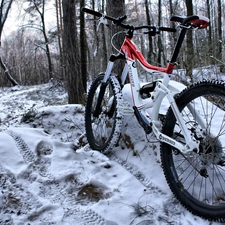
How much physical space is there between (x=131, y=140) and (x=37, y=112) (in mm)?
1725

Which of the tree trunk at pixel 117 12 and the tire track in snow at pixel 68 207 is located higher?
the tree trunk at pixel 117 12

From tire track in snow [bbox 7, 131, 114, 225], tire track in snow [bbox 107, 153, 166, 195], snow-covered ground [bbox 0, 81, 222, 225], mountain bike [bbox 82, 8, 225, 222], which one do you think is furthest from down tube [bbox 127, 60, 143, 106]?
tire track in snow [bbox 7, 131, 114, 225]

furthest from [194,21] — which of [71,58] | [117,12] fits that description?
[71,58]

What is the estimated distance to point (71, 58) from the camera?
18.7 feet

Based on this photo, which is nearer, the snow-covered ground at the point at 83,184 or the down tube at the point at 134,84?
the snow-covered ground at the point at 83,184

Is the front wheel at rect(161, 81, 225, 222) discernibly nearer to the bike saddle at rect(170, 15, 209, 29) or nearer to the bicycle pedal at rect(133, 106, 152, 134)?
the bicycle pedal at rect(133, 106, 152, 134)

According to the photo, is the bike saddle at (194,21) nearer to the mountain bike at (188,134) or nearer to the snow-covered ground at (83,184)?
the mountain bike at (188,134)

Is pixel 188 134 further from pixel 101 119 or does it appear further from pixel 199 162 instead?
pixel 101 119

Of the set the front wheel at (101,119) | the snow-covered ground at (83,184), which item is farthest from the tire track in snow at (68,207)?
the front wheel at (101,119)

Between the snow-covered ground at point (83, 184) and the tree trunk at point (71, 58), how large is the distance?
2.47 m

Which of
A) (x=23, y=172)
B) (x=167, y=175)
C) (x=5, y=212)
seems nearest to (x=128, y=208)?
(x=167, y=175)

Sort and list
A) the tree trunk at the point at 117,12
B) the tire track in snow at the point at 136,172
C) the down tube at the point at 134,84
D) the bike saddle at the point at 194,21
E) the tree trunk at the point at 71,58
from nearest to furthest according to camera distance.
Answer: the bike saddle at the point at 194,21, the tire track in snow at the point at 136,172, the down tube at the point at 134,84, the tree trunk at the point at 117,12, the tree trunk at the point at 71,58

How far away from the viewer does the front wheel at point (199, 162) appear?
5.74 ft

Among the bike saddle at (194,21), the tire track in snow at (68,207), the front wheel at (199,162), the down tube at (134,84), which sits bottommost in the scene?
the tire track in snow at (68,207)
